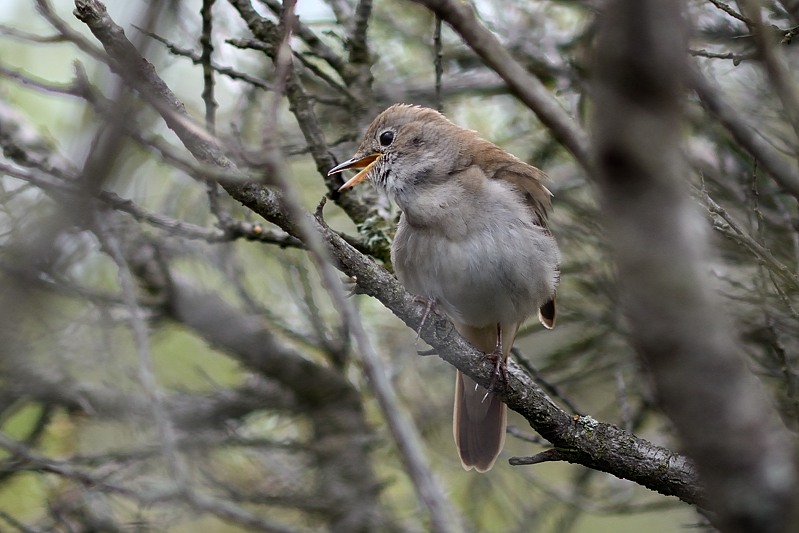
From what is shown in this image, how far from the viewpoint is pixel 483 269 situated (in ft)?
13.3

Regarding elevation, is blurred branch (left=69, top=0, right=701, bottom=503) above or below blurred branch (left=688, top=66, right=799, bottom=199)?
above

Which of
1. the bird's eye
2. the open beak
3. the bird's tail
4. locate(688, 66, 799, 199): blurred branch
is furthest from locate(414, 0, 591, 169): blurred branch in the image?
the bird's tail

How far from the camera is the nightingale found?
409cm

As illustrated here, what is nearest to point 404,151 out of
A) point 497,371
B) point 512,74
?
point 497,371

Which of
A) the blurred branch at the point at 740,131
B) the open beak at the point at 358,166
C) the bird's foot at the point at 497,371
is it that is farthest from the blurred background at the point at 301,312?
the blurred branch at the point at 740,131

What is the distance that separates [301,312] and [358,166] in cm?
138

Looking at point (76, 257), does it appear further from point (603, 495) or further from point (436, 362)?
point (603, 495)

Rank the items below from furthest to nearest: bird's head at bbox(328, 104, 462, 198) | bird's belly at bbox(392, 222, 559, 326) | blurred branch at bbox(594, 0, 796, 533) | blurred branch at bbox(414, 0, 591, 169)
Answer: bird's head at bbox(328, 104, 462, 198)
bird's belly at bbox(392, 222, 559, 326)
blurred branch at bbox(414, 0, 591, 169)
blurred branch at bbox(594, 0, 796, 533)

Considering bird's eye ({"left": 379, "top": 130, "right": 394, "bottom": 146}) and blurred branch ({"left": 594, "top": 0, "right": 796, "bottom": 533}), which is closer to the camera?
blurred branch ({"left": 594, "top": 0, "right": 796, "bottom": 533})

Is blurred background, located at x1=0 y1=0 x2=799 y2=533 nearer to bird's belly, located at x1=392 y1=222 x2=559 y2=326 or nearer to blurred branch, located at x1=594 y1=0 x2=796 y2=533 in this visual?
bird's belly, located at x1=392 y1=222 x2=559 y2=326

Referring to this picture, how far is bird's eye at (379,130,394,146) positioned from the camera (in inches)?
174

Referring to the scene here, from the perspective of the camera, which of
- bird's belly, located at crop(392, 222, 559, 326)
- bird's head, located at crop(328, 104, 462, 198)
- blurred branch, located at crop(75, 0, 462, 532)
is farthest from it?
bird's head, located at crop(328, 104, 462, 198)

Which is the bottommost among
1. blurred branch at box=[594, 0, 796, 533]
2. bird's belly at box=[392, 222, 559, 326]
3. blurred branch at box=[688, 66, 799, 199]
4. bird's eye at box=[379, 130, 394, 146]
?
blurred branch at box=[594, 0, 796, 533]

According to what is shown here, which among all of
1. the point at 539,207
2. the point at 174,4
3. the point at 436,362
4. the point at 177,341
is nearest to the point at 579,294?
the point at 436,362
